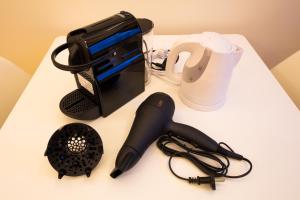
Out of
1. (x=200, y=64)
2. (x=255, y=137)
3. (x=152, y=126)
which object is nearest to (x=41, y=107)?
(x=152, y=126)

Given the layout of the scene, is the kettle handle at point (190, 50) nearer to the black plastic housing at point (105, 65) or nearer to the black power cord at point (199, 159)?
the black plastic housing at point (105, 65)

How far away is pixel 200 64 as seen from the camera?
0.55m

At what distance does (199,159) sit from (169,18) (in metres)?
0.65

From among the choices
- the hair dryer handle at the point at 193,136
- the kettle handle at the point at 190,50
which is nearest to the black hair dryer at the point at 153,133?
the hair dryer handle at the point at 193,136

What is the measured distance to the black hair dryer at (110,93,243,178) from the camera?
1.45 ft

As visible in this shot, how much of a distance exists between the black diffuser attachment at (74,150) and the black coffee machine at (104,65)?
7cm

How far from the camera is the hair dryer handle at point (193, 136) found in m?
0.48

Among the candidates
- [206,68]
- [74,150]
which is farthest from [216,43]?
[74,150]

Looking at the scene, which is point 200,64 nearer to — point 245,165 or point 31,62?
point 245,165

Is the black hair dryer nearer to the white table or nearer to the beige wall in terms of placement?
the white table

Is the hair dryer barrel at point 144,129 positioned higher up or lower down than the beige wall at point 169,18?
lower down

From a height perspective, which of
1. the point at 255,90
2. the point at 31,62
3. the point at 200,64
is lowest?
the point at 31,62

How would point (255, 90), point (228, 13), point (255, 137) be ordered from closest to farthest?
point (255, 137), point (255, 90), point (228, 13)

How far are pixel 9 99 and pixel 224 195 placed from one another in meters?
0.70
